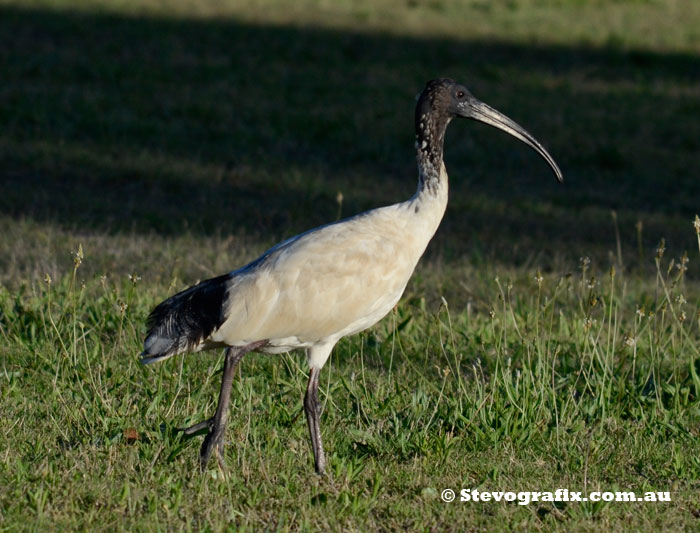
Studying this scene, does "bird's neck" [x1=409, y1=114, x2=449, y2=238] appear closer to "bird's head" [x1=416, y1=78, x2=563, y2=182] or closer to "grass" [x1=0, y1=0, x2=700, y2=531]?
"bird's head" [x1=416, y1=78, x2=563, y2=182]

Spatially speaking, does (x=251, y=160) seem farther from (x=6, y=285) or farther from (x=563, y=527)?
(x=563, y=527)

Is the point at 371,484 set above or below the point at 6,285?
above

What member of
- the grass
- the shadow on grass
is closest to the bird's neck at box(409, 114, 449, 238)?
the grass

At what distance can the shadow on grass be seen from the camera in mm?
9516

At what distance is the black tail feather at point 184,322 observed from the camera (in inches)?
175

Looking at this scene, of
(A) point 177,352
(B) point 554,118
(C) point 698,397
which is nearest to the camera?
(A) point 177,352

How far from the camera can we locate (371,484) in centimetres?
445

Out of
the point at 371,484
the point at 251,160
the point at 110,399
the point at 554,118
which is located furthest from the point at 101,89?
the point at 371,484

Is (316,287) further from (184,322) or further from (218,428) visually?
(218,428)

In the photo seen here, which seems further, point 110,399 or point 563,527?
point 110,399

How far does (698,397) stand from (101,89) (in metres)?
9.13

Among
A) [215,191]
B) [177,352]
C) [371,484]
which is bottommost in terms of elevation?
[215,191]

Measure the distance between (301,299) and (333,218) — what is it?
475 cm

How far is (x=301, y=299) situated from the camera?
4.52m
